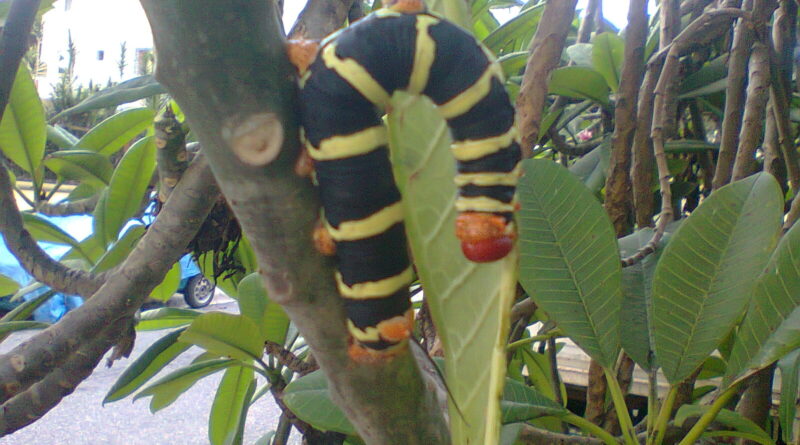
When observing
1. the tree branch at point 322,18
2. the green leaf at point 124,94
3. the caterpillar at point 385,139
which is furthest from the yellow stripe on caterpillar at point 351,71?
the green leaf at point 124,94

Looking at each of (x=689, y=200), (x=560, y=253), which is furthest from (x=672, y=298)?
(x=689, y=200)

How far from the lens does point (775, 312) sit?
0.45 m

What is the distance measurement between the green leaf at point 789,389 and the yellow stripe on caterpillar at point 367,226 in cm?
46

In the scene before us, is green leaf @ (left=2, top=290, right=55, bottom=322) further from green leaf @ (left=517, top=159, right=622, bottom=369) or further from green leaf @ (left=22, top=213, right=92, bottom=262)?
green leaf @ (left=517, top=159, right=622, bottom=369)

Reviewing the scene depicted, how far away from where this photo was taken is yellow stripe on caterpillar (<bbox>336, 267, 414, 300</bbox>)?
0.90ft

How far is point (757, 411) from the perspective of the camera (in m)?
0.67

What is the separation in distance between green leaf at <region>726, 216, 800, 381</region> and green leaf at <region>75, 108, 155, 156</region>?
27.4 inches

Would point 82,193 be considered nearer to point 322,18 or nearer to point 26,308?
point 26,308

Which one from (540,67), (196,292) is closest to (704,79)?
(540,67)

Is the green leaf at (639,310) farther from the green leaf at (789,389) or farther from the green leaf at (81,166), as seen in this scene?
the green leaf at (81,166)

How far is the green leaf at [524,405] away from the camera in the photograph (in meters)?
0.49

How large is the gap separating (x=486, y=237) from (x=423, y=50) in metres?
0.08

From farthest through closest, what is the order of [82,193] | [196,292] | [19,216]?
[196,292] → [82,193] → [19,216]

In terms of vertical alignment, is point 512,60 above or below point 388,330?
above
